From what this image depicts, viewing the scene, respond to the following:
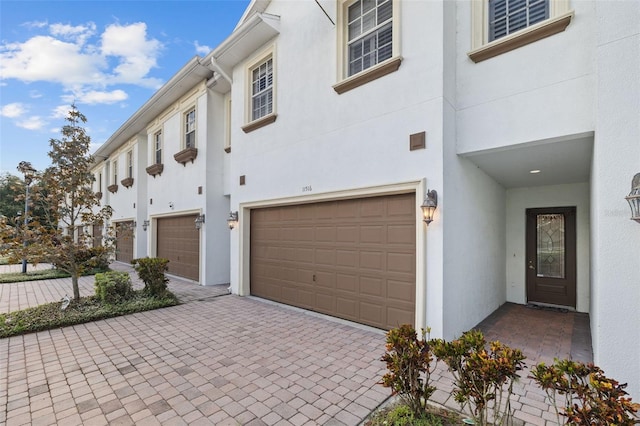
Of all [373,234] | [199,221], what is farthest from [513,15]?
[199,221]

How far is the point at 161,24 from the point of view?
8.98 m

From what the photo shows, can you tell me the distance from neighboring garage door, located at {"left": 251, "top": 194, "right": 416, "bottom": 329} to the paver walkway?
0.43 metres

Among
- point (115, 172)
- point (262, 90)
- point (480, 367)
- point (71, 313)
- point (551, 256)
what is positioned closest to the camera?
point (480, 367)

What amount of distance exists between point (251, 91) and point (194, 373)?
6.69 m

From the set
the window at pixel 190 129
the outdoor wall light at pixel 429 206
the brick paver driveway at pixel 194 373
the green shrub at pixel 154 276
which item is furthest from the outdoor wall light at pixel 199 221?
the outdoor wall light at pixel 429 206

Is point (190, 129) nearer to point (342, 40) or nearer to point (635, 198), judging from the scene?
point (342, 40)

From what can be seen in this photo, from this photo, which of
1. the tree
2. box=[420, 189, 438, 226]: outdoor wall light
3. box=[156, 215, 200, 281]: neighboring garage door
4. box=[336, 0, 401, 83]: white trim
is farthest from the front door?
the tree

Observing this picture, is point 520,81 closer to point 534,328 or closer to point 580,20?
point 580,20

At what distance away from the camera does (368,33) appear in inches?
208

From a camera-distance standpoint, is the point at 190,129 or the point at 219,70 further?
the point at 190,129

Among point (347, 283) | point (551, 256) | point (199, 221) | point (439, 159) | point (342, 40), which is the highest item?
point (342, 40)

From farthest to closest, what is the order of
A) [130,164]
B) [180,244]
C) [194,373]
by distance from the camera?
[130,164]
[180,244]
[194,373]

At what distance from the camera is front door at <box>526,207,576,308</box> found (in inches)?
254

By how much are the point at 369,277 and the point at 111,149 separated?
58.3ft
